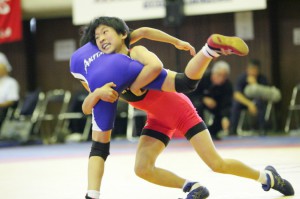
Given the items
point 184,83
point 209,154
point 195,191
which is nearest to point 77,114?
point 195,191

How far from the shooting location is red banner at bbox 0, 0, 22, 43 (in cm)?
1149

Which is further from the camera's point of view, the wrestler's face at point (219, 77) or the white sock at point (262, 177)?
the wrestler's face at point (219, 77)

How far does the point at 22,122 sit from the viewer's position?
10.5 meters

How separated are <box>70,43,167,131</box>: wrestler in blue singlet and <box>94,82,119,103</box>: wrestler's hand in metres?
0.05

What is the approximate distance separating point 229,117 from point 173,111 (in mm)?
6829

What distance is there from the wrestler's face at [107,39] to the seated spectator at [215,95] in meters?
6.07

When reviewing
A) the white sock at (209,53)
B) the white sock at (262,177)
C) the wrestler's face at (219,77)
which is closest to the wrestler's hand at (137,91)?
the white sock at (209,53)

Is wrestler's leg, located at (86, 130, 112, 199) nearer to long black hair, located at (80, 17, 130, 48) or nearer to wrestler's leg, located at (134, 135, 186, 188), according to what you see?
wrestler's leg, located at (134, 135, 186, 188)

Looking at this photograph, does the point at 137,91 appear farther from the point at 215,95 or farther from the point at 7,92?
the point at 7,92

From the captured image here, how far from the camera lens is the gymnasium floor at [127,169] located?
4617 millimetres

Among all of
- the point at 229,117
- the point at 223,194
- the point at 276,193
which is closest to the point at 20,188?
the point at 223,194

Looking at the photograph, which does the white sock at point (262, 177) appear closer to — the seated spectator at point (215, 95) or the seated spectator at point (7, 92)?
the seated spectator at point (215, 95)

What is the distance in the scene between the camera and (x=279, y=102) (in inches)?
460

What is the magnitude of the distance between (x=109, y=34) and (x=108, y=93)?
15.1 inches
